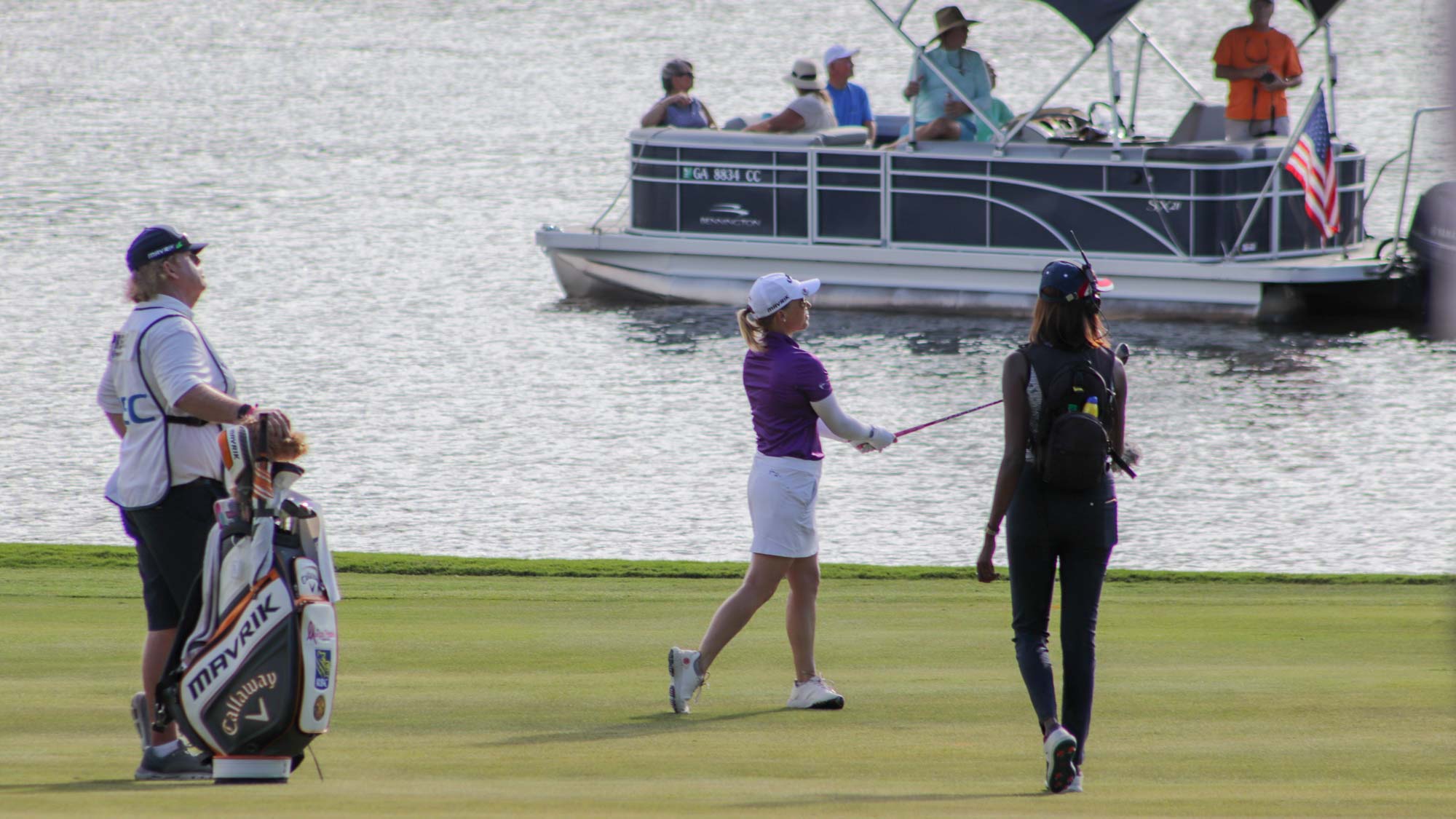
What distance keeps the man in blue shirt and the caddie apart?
15286mm

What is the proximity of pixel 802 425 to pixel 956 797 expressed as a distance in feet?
5.34

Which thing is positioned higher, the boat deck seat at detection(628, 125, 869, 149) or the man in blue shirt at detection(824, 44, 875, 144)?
the man in blue shirt at detection(824, 44, 875, 144)

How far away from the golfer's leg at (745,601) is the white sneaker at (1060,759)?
1.45 metres

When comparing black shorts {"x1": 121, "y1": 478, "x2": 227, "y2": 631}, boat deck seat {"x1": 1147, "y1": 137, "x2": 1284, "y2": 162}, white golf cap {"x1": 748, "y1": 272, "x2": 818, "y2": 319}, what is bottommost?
black shorts {"x1": 121, "y1": 478, "x2": 227, "y2": 631}

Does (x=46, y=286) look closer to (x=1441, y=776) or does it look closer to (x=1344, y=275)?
(x=1344, y=275)

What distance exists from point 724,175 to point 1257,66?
5694mm

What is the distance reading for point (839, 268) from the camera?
2072 cm

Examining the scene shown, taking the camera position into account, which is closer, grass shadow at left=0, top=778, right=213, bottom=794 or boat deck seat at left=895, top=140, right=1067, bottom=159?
grass shadow at left=0, top=778, right=213, bottom=794

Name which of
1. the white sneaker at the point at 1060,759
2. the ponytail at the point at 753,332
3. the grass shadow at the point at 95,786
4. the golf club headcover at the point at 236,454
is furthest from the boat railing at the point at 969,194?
the grass shadow at the point at 95,786

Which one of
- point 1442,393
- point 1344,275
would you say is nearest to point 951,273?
point 1344,275

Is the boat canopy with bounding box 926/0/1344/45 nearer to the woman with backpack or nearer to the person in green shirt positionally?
the person in green shirt

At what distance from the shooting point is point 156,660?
5.25 m

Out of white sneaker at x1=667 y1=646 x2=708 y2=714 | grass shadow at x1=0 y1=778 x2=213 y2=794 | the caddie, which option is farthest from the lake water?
grass shadow at x1=0 y1=778 x2=213 y2=794

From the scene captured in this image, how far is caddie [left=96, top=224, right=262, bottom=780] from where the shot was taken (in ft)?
16.7
